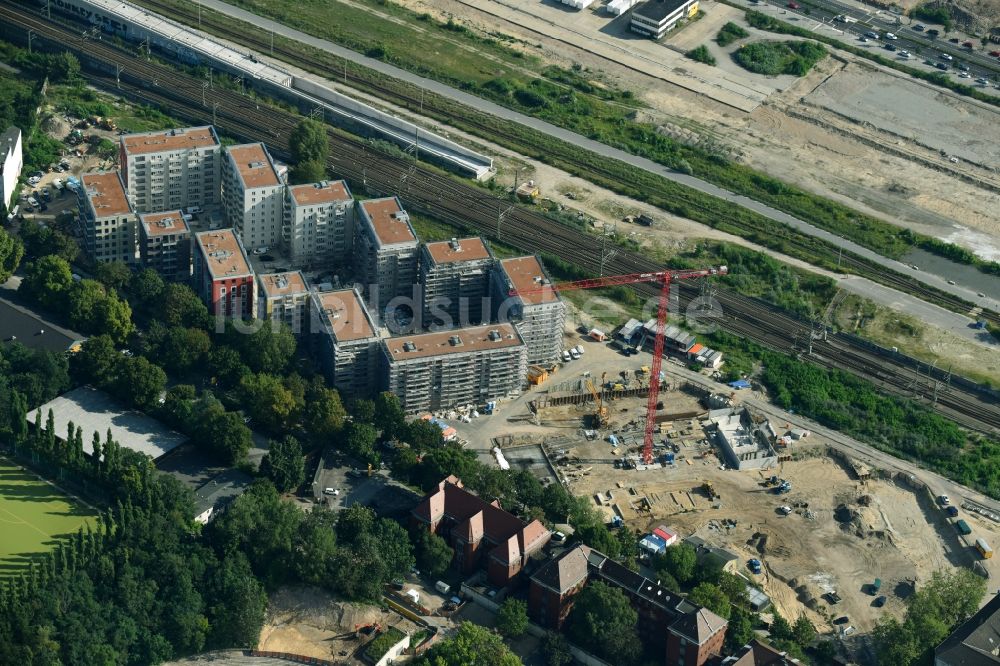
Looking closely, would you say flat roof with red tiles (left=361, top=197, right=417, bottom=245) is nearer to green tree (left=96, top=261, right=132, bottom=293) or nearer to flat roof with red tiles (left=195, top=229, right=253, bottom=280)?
flat roof with red tiles (left=195, top=229, right=253, bottom=280)

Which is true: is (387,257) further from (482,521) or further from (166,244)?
(482,521)

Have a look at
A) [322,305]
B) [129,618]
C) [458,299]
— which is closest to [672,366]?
[458,299]

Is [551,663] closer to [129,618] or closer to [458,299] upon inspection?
[129,618]

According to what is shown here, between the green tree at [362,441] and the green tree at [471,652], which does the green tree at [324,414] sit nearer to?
the green tree at [362,441]

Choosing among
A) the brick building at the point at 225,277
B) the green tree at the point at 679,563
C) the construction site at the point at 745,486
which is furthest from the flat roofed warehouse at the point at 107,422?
the green tree at the point at 679,563

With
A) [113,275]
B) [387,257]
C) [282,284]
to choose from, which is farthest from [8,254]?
[387,257]
